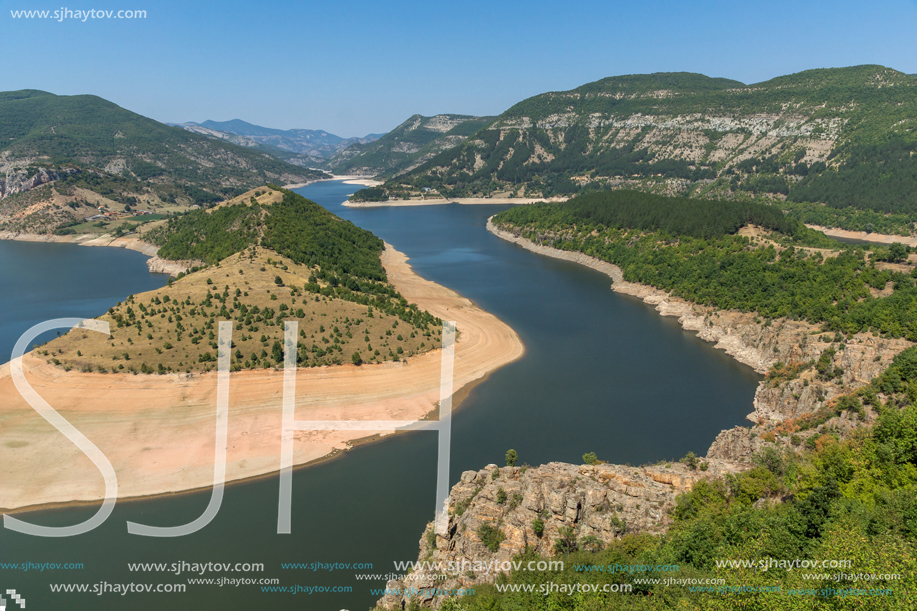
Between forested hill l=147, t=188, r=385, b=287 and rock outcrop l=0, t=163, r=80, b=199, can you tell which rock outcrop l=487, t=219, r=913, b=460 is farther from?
rock outcrop l=0, t=163, r=80, b=199

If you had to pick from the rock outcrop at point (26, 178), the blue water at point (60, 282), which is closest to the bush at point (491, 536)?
the blue water at point (60, 282)

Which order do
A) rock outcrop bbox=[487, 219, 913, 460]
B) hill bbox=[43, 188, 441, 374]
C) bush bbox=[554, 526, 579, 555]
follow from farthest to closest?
hill bbox=[43, 188, 441, 374]
rock outcrop bbox=[487, 219, 913, 460]
bush bbox=[554, 526, 579, 555]

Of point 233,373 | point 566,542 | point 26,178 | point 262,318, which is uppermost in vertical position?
point 26,178

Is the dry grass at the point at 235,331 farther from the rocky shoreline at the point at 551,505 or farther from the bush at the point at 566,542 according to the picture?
the bush at the point at 566,542

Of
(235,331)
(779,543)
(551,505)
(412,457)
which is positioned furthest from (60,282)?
(779,543)

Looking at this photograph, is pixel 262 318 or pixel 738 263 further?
pixel 738 263

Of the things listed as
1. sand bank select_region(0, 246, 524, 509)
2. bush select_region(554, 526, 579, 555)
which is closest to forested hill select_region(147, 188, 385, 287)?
sand bank select_region(0, 246, 524, 509)

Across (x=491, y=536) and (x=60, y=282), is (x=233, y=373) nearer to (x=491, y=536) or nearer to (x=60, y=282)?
(x=491, y=536)
